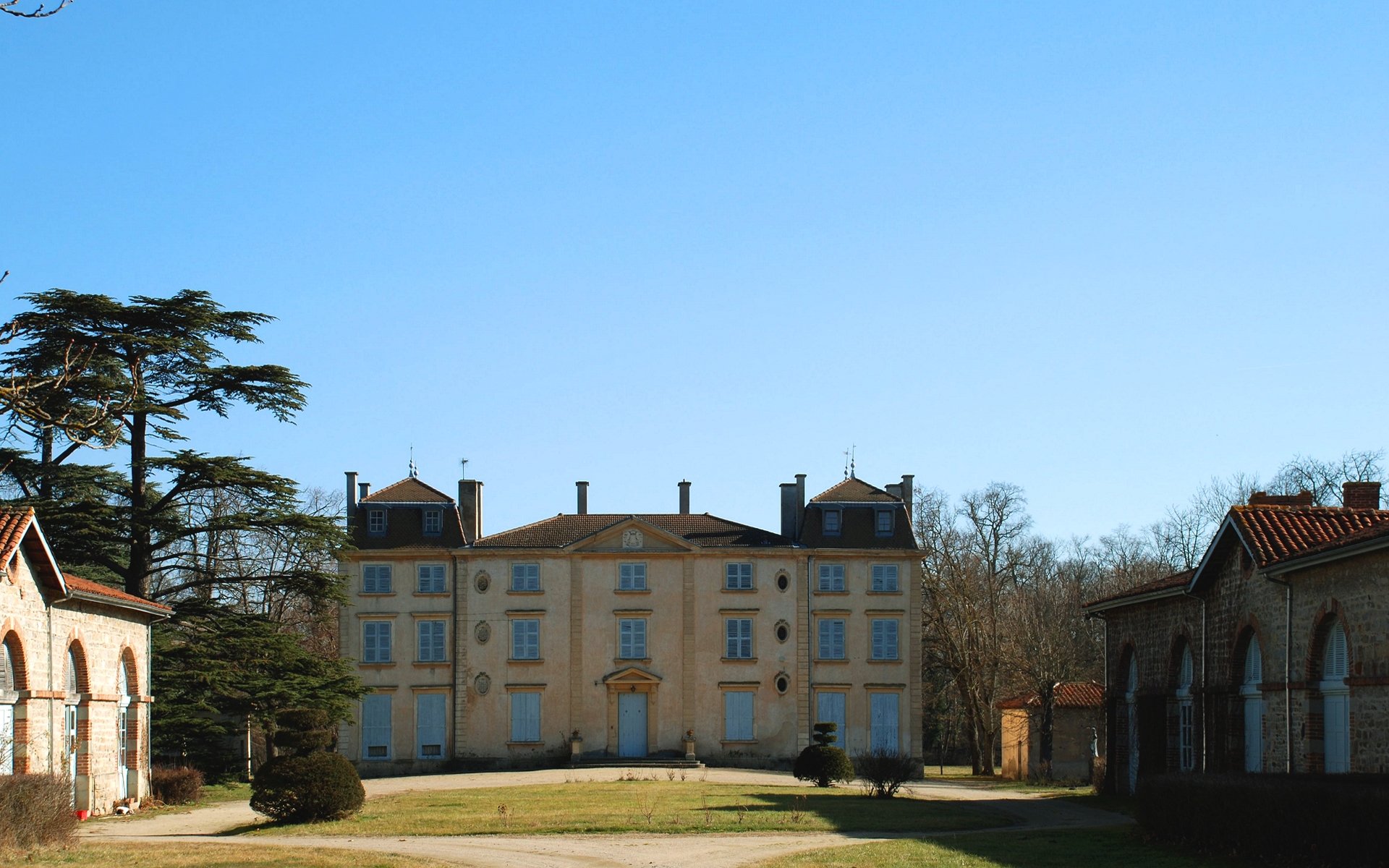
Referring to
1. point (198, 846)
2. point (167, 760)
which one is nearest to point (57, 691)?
point (198, 846)

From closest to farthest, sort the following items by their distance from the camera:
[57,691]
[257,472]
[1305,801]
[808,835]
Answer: [1305,801] < [808,835] < [57,691] < [257,472]

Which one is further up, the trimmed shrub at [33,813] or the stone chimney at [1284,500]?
the stone chimney at [1284,500]

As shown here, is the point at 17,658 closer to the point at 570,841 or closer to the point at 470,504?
the point at 570,841

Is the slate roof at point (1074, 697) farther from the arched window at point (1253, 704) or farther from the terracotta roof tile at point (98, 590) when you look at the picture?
the terracotta roof tile at point (98, 590)

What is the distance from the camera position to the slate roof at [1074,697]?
131ft

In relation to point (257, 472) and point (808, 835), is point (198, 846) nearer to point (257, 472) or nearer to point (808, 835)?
point (808, 835)

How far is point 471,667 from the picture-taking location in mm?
43531

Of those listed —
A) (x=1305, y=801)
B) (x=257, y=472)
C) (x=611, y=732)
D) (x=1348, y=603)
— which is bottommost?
(x=611, y=732)

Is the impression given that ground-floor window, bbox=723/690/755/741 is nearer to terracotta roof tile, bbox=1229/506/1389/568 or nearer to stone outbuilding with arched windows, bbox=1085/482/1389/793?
stone outbuilding with arched windows, bbox=1085/482/1389/793

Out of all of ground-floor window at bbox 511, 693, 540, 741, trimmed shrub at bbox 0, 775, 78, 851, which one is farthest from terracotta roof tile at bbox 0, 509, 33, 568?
ground-floor window at bbox 511, 693, 540, 741

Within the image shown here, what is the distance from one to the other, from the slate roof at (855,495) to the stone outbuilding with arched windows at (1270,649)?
1567 centimetres

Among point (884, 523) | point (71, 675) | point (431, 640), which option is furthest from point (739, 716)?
point (71, 675)

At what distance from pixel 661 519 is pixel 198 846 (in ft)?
90.6

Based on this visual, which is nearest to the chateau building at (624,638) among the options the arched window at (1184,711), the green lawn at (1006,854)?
the arched window at (1184,711)
